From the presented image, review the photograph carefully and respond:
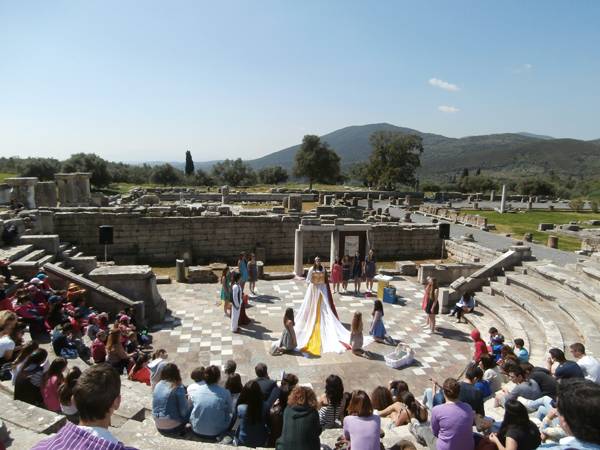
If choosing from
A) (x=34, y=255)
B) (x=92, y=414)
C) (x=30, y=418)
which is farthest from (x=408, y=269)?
(x=92, y=414)

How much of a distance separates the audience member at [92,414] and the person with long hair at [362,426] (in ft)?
10.2

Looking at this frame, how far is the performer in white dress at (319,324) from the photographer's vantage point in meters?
11.1

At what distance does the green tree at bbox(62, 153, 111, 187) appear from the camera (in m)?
61.5

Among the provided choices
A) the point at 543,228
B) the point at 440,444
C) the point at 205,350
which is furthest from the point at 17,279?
the point at 543,228

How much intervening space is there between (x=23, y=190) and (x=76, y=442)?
2425 cm

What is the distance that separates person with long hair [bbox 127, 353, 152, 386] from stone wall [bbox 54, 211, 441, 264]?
39.2 feet

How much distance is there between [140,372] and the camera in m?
8.62

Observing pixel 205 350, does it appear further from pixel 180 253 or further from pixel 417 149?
pixel 417 149

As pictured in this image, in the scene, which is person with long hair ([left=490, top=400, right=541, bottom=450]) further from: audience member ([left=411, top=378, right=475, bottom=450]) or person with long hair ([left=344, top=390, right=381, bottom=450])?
person with long hair ([left=344, top=390, right=381, bottom=450])

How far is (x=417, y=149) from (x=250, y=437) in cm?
7204

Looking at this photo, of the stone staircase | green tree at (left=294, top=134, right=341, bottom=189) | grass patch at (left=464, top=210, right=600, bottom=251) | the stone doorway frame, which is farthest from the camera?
green tree at (left=294, top=134, right=341, bottom=189)

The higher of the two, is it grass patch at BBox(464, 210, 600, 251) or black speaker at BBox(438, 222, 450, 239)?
black speaker at BBox(438, 222, 450, 239)

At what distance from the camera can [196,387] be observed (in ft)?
21.2

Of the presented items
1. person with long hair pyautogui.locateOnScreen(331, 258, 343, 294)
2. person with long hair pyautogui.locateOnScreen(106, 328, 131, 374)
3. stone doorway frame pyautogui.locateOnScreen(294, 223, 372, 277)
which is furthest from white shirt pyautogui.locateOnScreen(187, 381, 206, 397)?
stone doorway frame pyautogui.locateOnScreen(294, 223, 372, 277)
